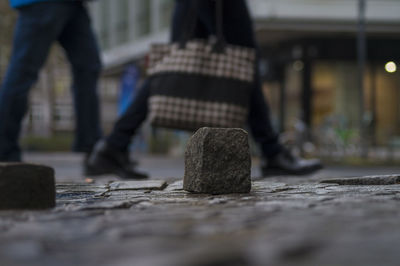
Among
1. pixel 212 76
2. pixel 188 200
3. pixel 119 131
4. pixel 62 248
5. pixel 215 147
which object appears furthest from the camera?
pixel 119 131

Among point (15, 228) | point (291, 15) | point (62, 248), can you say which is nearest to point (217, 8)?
point (15, 228)

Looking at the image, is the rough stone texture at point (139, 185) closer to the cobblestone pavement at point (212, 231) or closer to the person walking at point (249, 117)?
the cobblestone pavement at point (212, 231)

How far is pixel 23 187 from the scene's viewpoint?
246cm

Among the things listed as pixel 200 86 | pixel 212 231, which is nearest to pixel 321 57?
pixel 200 86

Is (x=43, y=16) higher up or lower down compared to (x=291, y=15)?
lower down

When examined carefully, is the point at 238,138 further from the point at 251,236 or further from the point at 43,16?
the point at 43,16

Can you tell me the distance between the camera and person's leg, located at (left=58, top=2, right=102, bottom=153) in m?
5.05

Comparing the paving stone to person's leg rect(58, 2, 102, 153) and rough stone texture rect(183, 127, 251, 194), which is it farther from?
person's leg rect(58, 2, 102, 153)

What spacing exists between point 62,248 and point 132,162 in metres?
3.16

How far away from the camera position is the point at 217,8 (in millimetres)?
4527

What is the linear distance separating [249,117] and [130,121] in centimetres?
79

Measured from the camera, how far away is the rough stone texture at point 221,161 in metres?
2.96

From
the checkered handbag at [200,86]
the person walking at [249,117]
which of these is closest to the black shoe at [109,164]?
the person walking at [249,117]

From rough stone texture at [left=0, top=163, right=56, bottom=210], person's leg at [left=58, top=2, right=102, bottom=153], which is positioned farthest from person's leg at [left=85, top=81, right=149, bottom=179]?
rough stone texture at [left=0, top=163, right=56, bottom=210]
